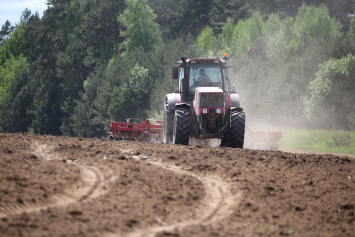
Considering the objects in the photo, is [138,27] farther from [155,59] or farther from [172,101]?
[172,101]

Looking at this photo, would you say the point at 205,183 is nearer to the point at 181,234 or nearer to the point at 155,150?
the point at 181,234

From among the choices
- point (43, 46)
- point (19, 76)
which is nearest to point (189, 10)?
point (43, 46)

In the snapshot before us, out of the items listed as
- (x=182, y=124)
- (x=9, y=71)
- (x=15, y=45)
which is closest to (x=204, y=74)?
(x=182, y=124)

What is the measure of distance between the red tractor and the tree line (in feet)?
80.0

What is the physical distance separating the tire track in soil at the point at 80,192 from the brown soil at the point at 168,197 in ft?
0.05

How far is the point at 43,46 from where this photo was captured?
7169 cm

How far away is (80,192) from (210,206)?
7.24 ft

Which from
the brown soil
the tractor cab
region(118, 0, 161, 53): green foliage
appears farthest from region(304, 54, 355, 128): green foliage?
region(118, 0, 161, 53): green foliage

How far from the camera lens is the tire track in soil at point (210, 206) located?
617 cm

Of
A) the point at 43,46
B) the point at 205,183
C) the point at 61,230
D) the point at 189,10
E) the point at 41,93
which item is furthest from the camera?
the point at 189,10

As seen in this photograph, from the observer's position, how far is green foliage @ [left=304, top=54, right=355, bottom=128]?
120ft

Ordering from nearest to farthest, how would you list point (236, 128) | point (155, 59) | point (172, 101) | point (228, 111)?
point (236, 128) → point (228, 111) → point (172, 101) → point (155, 59)

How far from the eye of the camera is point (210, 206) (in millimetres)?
7375

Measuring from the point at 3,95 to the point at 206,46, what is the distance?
33442mm
